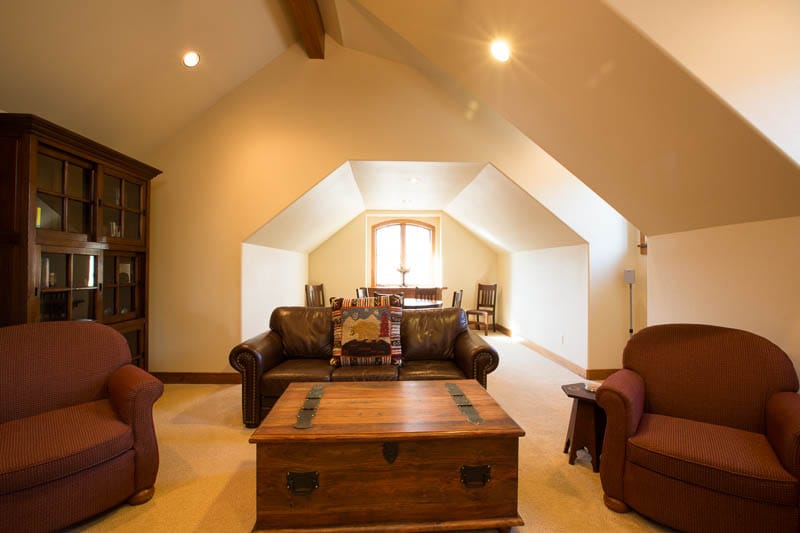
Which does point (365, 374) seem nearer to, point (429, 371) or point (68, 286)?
point (429, 371)

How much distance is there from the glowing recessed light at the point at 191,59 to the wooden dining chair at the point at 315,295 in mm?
4009

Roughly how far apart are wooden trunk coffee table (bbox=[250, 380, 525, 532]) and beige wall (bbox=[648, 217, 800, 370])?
1.76m

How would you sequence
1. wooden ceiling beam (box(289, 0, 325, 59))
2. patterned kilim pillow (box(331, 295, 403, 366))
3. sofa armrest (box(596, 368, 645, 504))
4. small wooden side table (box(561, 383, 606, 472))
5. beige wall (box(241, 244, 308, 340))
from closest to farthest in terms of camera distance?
1. sofa armrest (box(596, 368, 645, 504))
2. small wooden side table (box(561, 383, 606, 472))
3. patterned kilim pillow (box(331, 295, 403, 366))
4. wooden ceiling beam (box(289, 0, 325, 59))
5. beige wall (box(241, 244, 308, 340))

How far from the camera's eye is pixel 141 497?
1.96 m

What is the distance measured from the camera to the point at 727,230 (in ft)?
7.91

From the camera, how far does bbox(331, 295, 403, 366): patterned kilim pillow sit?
10.1 ft

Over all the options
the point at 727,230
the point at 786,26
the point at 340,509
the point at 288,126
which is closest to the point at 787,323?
the point at 727,230

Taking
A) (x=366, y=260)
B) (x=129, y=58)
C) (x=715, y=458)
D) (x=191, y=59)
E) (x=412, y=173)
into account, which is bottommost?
(x=715, y=458)

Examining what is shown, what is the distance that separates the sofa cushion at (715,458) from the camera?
1.50 metres

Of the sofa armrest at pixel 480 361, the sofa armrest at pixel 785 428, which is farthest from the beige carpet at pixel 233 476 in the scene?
the sofa armrest at pixel 785 428

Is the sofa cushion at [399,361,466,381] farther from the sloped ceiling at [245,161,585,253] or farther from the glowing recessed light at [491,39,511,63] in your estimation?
the glowing recessed light at [491,39,511,63]

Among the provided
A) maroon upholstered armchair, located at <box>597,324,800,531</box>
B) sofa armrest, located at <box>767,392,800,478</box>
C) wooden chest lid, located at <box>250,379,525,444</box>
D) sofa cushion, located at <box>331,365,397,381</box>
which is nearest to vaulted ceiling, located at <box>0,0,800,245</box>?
maroon upholstered armchair, located at <box>597,324,800,531</box>

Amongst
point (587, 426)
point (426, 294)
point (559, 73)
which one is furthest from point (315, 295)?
point (559, 73)

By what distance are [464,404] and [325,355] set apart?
64.7 inches
